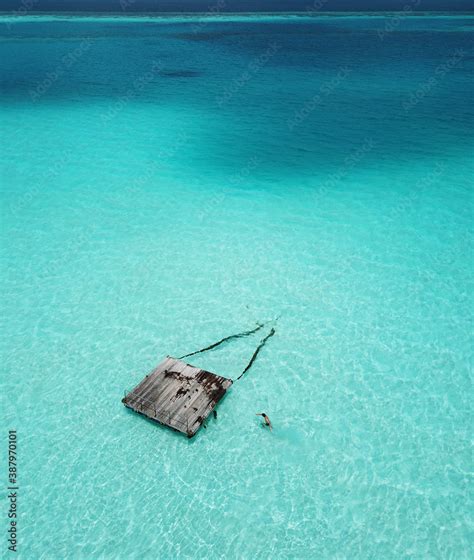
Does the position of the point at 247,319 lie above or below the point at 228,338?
below

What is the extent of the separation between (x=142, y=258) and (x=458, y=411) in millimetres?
13364

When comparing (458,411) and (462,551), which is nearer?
(462,551)

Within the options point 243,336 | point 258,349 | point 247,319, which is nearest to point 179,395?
point 258,349

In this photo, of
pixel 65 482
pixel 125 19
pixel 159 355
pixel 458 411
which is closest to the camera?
pixel 65 482

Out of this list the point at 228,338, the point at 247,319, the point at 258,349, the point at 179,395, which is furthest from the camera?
the point at 247,319

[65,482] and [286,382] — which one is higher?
[65,482]

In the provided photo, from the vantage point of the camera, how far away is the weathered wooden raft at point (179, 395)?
11.1 meters

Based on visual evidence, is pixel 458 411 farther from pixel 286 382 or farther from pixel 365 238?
pixel 365 238

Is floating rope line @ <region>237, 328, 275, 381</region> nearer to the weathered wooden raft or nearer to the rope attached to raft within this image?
the rope attached to raft

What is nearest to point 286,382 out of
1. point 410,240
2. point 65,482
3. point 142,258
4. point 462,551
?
point 462,551

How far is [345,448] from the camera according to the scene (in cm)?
1098

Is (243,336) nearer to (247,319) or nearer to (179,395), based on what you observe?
(247,319)

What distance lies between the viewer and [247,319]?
48.8ft

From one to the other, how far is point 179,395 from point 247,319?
423cm
